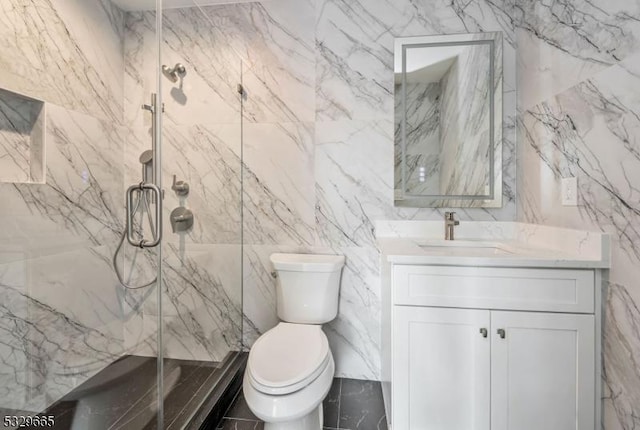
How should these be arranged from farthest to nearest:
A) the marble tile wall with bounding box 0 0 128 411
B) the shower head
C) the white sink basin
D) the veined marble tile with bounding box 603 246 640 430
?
the white sink basin → the shower head → the marble tile wall with bounding box 0 0 128 411 → the veined marble tile with bounding box 603 246 640 430

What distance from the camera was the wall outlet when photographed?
4.15 feet

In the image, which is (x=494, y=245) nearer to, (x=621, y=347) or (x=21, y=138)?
(x=621, y=347)

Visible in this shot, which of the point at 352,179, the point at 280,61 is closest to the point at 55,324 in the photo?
the point at 352,179

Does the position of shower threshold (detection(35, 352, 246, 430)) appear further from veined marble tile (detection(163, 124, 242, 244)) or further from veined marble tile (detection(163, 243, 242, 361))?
veined marble tile (detection(163, 124, 242, 244))

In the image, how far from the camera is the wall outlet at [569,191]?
127 centimetres

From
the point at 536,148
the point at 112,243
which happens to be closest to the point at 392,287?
the point at 536,148

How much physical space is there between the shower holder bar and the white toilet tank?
60cm

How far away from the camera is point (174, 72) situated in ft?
4.80

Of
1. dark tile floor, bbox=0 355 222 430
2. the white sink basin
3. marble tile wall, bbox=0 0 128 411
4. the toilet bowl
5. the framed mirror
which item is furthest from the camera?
the framed mirror

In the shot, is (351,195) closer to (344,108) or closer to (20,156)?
(344,108)

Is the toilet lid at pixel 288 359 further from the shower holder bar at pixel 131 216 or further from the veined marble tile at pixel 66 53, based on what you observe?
the veined marble tile at pixel 66 53

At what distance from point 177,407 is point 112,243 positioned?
0.88m

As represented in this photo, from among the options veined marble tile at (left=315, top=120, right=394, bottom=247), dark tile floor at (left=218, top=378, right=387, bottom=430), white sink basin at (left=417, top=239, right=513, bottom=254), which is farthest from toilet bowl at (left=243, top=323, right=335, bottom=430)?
white sink basin at (left=417, top=239, right=513, bottom=254)

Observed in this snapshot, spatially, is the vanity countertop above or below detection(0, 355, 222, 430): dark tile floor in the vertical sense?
above
